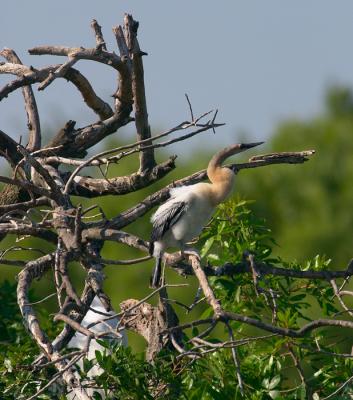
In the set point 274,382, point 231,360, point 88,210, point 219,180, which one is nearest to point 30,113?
point 219,180

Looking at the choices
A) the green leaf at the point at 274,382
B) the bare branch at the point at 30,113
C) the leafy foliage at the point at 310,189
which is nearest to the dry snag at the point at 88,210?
the bare branch at the point at 30,113

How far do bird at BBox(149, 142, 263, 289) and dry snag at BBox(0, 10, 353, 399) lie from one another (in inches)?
2.7

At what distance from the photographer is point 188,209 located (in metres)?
5.46

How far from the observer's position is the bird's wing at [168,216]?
18.1 feet

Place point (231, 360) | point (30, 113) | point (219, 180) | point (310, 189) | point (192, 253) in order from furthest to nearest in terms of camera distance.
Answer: point (310, 189) < point (30, 113) < point (219, 180) < point (231, 360) < point (192, 253)

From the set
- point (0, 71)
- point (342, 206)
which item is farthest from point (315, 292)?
point (342, 206)

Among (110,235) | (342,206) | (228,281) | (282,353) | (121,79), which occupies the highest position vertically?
(121,79)

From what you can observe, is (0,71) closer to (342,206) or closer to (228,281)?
(228,281)

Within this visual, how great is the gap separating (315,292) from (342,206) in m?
16.7

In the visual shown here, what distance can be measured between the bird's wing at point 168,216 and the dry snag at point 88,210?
56mm

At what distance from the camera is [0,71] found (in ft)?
18.7

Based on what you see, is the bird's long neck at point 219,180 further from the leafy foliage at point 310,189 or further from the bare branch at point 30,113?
the leafy foliage at point 310,189

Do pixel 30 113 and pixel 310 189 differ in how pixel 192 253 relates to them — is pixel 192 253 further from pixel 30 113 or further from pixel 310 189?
pixel 310 189

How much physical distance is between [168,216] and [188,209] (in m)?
0.12
